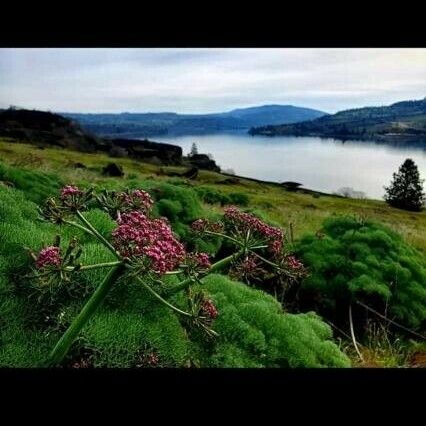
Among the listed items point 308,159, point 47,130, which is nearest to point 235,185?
point 308,159

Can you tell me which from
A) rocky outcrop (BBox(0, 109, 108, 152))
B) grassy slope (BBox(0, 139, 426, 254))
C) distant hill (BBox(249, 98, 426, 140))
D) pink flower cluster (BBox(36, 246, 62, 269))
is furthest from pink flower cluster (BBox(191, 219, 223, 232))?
rocky outcrop (BBox(0, 109, 108, 152))

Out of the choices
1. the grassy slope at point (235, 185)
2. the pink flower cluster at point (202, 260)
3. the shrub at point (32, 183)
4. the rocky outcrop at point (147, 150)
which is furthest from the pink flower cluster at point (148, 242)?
the rocky outcrop at point (147, 150)

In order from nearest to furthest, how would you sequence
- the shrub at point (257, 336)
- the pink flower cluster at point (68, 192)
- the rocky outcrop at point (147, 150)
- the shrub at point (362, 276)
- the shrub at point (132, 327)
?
the pink flower cluster at point (68, 192), the shrub at point (132, 327), the shrub at point (257, 336), the shrub at point (362, 276), the rocky outcrop at point (147, 150)

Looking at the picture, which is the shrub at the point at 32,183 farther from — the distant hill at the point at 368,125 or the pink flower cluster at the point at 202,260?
the distant hill at the point at 368,125

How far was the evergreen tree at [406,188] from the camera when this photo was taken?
7.24 m

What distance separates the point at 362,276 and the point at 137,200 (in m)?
2.77

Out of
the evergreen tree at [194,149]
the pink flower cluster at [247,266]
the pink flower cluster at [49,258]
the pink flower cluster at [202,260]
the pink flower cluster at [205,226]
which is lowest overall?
the pink flower cluster at [247,266]

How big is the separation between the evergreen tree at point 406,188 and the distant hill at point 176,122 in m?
1.44

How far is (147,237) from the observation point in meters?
2.80

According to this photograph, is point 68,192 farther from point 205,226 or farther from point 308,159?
point 308,159
